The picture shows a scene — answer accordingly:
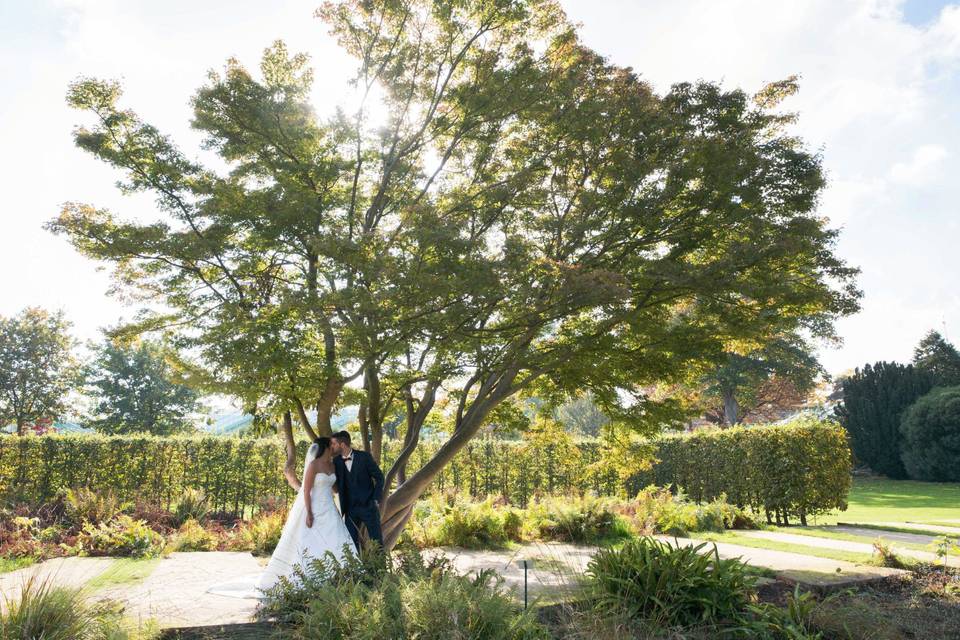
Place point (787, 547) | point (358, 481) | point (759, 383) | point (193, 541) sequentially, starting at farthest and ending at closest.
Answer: point (759, 383)
point (193, 541)
point (787, 547)
point (358, 481)

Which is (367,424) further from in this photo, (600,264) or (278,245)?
(600,264)

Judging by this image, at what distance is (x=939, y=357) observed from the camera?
34.5 meters

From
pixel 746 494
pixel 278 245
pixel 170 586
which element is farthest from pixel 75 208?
pixel 746 494

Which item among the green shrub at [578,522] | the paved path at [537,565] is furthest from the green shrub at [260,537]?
the green shrub at [578,522]

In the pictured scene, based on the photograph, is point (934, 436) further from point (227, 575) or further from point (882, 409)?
point (227, 575)

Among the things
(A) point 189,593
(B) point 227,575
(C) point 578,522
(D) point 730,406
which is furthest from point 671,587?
(D) point 730,406

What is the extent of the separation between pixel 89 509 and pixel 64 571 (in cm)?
334

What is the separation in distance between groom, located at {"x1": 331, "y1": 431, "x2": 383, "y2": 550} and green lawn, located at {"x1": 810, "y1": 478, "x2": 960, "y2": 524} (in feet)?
36.4

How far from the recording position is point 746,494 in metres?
13.7

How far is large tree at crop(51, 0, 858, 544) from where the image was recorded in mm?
6590

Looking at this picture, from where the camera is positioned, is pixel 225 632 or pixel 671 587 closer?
pixel 225 632

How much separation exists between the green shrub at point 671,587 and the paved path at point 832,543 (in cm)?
426

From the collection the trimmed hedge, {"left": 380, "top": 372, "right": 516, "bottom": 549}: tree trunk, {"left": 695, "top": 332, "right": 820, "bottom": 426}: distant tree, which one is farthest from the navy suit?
{"left": 695, "top": 332, "right": 820, "bottom": 426}: distant tree

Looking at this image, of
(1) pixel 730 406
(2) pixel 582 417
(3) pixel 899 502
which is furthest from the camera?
(2) pixel 582 417
